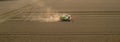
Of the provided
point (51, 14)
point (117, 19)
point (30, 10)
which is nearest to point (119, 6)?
point (117, 19)

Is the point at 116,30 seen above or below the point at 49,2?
below

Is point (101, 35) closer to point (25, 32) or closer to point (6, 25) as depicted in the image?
point (25, 32)

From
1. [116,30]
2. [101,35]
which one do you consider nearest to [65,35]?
[101,35]

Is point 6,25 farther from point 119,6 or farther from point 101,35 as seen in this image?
point 119,6

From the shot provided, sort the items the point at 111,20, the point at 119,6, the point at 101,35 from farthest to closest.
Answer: the point at 119,6 → the point at 111,20 → the point at 101,35

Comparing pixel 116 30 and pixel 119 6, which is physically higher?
pixel 119 6

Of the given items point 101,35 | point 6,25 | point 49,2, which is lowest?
point 101,35

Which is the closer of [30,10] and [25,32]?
[25,32]

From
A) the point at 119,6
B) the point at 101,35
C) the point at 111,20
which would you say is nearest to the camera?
the point at 101,35

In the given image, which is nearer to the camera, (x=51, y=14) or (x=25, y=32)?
(x=25, y=32)
